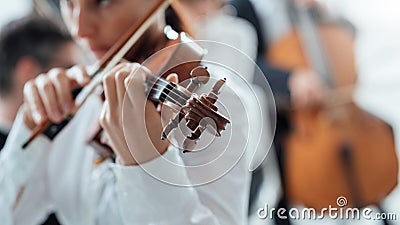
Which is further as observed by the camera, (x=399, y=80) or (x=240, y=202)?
(x=399, y=80)

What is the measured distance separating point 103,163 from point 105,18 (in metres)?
0.11

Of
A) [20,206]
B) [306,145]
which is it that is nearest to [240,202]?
[20,206]

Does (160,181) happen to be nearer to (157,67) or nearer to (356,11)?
(157,67)

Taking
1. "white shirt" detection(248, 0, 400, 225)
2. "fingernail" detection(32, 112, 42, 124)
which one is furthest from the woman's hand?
"white shirt" detection(248, 0, 400, 225)

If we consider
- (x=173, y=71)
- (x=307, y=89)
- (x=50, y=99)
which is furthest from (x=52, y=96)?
(x=307, y=89)

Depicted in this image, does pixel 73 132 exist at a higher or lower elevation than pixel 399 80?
higher

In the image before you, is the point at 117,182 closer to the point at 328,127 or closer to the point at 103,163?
the point at 103,163

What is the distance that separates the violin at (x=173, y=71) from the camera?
52cm

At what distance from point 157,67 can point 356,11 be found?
274 mm

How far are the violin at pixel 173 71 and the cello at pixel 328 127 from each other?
0.70 feet

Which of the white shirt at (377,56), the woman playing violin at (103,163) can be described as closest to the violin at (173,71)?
the woman playing violin at (103,163)

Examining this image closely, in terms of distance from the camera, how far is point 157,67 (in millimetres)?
541

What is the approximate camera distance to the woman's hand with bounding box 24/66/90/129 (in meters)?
0.59

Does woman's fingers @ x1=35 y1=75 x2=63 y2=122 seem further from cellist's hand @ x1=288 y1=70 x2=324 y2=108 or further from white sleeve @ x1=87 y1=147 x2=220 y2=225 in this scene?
cellist's hand @ x1=288 y1=70 x2=324 y2=108
